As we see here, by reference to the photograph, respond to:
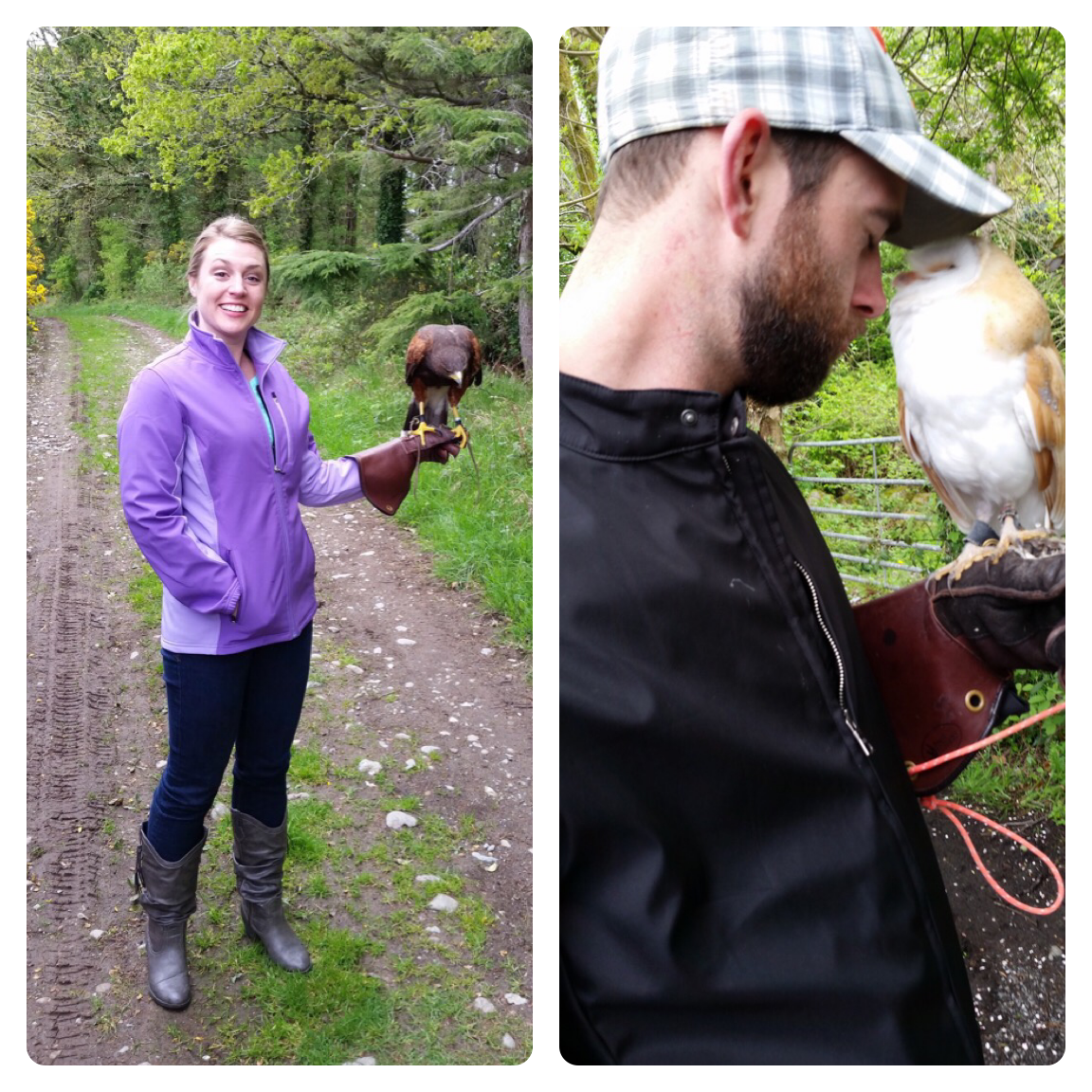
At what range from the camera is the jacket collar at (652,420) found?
1170mm

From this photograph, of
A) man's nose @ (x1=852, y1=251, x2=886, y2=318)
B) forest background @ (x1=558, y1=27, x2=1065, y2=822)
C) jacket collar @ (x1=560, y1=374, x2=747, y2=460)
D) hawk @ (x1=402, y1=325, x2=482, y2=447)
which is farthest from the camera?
hawk @ (x1=402, y1=325, x2=482, y2=447)

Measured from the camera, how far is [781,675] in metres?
1.21

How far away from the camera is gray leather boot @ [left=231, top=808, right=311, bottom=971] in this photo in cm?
151

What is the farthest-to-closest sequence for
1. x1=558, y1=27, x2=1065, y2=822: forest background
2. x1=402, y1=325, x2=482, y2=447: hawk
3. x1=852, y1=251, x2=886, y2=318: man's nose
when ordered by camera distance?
1. x1=402, y1=325, x2=482, y2=447: hawk
2. x1=558, y1=27, x2=1065, y2=822: forest background
3. x1=852, y1=251, x2=886, y2=318: man's nose

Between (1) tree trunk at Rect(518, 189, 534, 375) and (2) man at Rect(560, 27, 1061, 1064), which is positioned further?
(1) tree trunk at Rect(518, 189, 534, 375)

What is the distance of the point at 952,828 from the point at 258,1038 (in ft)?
5.06

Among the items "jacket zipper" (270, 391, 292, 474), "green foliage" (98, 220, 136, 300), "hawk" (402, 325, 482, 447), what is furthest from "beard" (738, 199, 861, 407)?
"green foliage" (98, 220, 136, 300)

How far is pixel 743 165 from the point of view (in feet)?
3.94

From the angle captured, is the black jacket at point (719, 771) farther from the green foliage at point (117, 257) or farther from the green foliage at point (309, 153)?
the green foliage at point (117, 257)

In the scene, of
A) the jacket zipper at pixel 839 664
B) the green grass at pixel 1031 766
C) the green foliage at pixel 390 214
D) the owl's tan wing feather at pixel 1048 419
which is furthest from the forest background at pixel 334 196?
the green grass at pixel 1031 766

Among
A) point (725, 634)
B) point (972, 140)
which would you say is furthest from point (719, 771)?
point (972, 140)

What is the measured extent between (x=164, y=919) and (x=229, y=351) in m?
0.92

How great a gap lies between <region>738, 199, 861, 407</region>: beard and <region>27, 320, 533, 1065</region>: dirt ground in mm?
606

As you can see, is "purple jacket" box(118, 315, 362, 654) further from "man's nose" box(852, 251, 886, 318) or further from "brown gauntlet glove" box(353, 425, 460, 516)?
"man's nose" box(852, 251, 886, 318)
